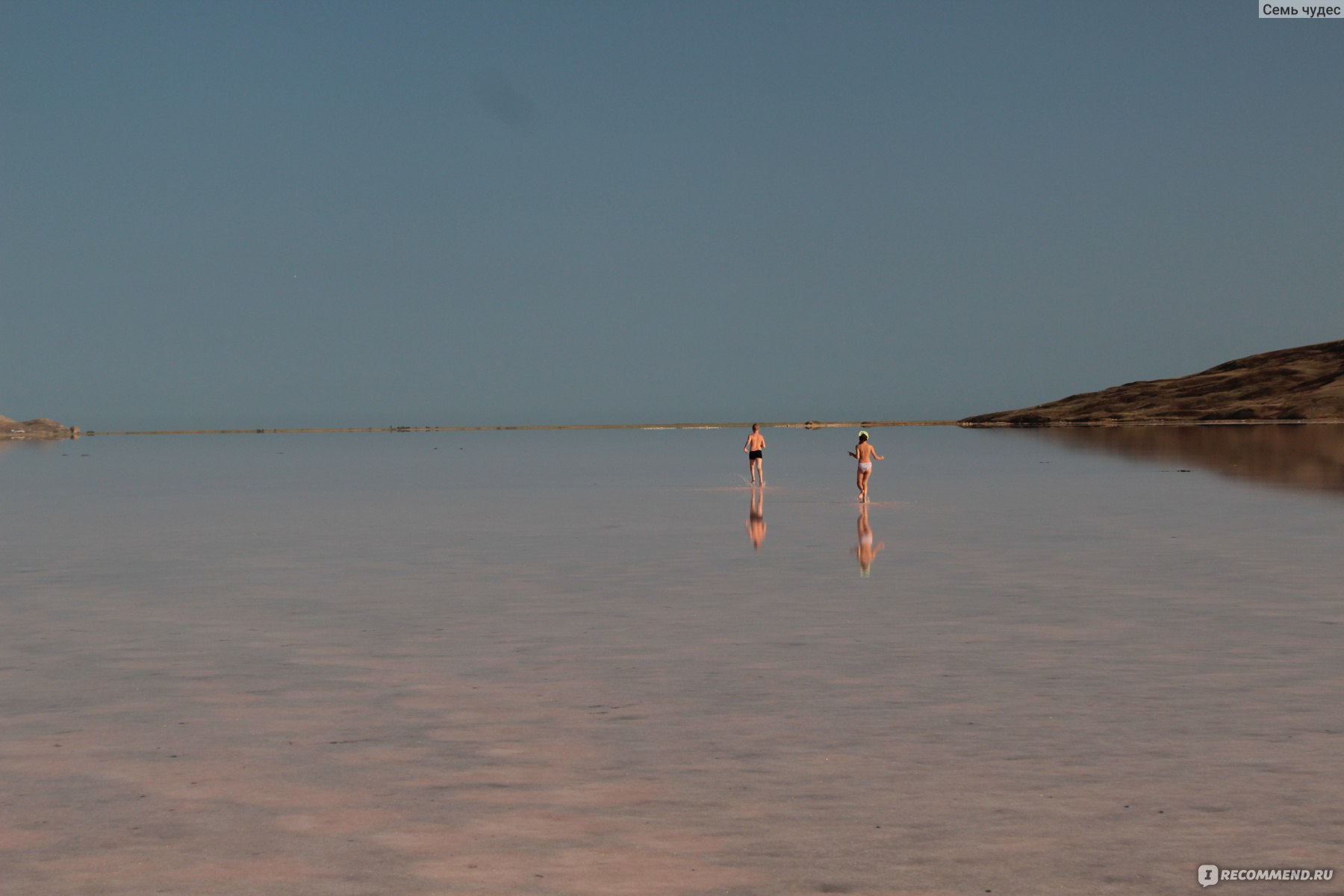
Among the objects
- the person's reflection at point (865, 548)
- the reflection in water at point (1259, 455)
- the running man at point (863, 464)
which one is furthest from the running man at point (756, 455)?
the person's reflection at point (865, 548)

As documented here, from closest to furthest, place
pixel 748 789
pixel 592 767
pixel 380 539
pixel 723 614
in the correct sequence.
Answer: pixel 748 789, pixel 592 767, pixel 723 614, pixel 380 539

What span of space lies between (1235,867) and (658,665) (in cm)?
586

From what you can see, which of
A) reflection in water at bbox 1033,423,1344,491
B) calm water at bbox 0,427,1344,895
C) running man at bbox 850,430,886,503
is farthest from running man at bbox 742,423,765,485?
calm water at bbox 0,427,1344,895

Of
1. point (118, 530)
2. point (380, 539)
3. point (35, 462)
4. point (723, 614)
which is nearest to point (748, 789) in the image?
point (723, 614)

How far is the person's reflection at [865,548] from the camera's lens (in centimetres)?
1931

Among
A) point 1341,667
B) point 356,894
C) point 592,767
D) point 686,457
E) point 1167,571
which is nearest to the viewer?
point 356,894

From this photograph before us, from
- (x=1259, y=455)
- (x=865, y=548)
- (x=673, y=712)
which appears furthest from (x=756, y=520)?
(x=1259, y=455)

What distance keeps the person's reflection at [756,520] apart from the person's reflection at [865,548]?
1.52 metres

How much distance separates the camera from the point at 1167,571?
18.2 meters

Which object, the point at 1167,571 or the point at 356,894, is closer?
the point at 356,894

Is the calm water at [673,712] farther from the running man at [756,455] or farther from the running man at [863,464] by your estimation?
the running man at [756,455]

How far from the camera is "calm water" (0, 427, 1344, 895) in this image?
6.84m

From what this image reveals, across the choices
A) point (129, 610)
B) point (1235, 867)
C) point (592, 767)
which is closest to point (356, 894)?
point (592, 767)

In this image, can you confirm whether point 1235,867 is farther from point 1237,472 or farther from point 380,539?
point 1237,472
